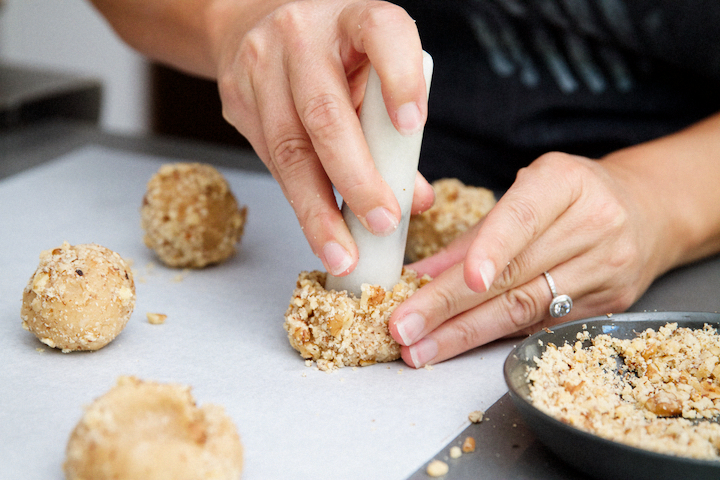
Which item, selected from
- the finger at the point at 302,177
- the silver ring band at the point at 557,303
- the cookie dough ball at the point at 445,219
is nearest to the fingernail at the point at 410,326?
the finger at the point at 302,177

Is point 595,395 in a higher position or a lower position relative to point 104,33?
higher

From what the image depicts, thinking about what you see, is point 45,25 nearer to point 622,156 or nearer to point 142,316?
A: point 142,316

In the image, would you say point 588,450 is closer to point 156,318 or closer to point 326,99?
point 326,99

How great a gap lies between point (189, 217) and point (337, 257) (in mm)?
459

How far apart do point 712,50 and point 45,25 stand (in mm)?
3211

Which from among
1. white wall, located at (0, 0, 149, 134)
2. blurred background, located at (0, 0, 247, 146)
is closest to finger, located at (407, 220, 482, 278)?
blurred background, located at (0, 0, 247, 146)

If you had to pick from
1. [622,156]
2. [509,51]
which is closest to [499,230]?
[622,156]

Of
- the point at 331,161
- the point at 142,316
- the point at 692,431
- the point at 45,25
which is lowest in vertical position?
the point at 45,25

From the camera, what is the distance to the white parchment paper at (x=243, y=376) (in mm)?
791

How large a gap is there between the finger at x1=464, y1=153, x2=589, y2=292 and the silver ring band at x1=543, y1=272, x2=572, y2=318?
0.27ft

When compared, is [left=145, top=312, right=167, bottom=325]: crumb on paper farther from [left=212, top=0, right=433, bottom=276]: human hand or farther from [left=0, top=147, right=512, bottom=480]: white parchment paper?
[left=212, top=0, right=433, bottom=276]: human hand

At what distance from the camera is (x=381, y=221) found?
91 cm

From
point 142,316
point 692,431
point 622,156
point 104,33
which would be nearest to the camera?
point 692,431

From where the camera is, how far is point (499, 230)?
3.01ft
